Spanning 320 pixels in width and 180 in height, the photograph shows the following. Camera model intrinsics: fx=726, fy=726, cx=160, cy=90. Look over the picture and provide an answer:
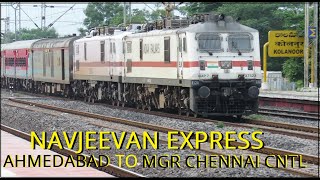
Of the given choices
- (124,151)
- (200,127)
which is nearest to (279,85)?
(200,127)

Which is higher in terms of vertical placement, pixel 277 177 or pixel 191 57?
pixel 191 57

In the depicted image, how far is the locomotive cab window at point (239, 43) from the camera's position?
2286cm

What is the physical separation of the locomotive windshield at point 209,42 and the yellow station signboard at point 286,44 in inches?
613

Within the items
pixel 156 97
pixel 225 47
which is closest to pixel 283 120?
pixel 225 47

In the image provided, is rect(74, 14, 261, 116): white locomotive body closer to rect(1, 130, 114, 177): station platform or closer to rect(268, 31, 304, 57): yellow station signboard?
rect(1, 130, 114, 177): station platform

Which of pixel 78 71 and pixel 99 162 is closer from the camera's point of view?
pixel 99 162

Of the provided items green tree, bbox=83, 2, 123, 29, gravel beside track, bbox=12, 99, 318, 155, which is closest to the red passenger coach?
gravel beside track, bbox=12, 99, 318, 155

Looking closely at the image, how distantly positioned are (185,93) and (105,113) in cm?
485

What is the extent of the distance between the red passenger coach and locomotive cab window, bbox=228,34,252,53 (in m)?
23.4

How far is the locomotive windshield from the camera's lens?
22516 mm

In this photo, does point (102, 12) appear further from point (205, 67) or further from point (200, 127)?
point (200, 127)

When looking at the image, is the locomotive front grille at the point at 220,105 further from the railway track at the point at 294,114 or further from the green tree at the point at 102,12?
the green tree at the point at 102,12

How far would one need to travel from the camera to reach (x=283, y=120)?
23.0 m

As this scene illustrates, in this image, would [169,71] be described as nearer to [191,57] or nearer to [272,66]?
[191,57]
